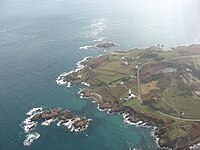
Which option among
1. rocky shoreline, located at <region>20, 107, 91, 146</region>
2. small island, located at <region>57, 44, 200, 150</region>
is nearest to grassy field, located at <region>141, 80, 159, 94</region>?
small island, located at <region>57, 44, 200, 150</region>

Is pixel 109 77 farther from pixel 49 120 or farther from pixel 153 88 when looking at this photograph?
pixel 49 120

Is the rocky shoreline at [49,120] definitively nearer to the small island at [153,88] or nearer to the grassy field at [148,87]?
the small island at [153,88]

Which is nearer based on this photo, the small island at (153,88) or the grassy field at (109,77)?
the small island at (153,88)

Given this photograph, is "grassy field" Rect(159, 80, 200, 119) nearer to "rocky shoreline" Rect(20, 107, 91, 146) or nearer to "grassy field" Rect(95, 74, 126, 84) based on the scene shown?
"grassy field" Rect(95, 74, 126, 84)

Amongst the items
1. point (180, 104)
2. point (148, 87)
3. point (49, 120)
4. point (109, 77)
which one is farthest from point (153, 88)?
point (49, 120)

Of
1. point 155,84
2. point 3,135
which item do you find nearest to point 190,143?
point 155,84

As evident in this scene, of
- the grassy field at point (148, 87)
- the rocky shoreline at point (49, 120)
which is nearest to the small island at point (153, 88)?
the grassy field at point (148, 87)
